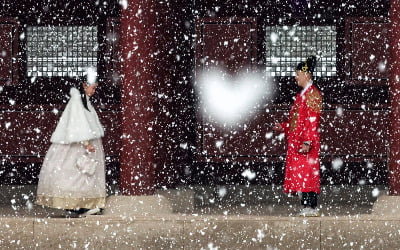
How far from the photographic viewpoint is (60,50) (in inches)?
576

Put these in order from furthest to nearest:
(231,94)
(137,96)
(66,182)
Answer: (231,94)
(66,182)
(137,96)

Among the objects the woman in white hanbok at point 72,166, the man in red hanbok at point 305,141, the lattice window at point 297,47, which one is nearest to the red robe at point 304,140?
the man in red hanbok at point 305,141

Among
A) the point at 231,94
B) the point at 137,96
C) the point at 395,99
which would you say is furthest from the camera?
the point at 231,94

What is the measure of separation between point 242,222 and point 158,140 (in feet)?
5.09

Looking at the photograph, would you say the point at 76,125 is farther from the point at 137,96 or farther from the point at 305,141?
the point at 305,141

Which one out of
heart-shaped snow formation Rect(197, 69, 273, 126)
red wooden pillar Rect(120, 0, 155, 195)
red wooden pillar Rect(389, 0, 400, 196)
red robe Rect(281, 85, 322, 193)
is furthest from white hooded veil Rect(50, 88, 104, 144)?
red wooden pillar Rect(389, 0, 400, 196)

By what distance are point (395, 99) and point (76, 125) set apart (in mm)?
3382

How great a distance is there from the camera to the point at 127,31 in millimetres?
11703

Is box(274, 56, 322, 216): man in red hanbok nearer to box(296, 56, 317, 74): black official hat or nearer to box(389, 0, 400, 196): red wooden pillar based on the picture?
box(296, 56, 317, 74): black official hat

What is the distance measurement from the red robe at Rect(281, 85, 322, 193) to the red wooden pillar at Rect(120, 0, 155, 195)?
1.50 meters

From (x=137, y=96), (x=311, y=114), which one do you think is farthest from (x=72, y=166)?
(x=311, y=114)

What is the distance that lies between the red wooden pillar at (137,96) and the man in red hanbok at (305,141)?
141 cm

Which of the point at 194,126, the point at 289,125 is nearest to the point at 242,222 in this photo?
the point at 289,125

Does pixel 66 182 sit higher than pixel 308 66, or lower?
lower
